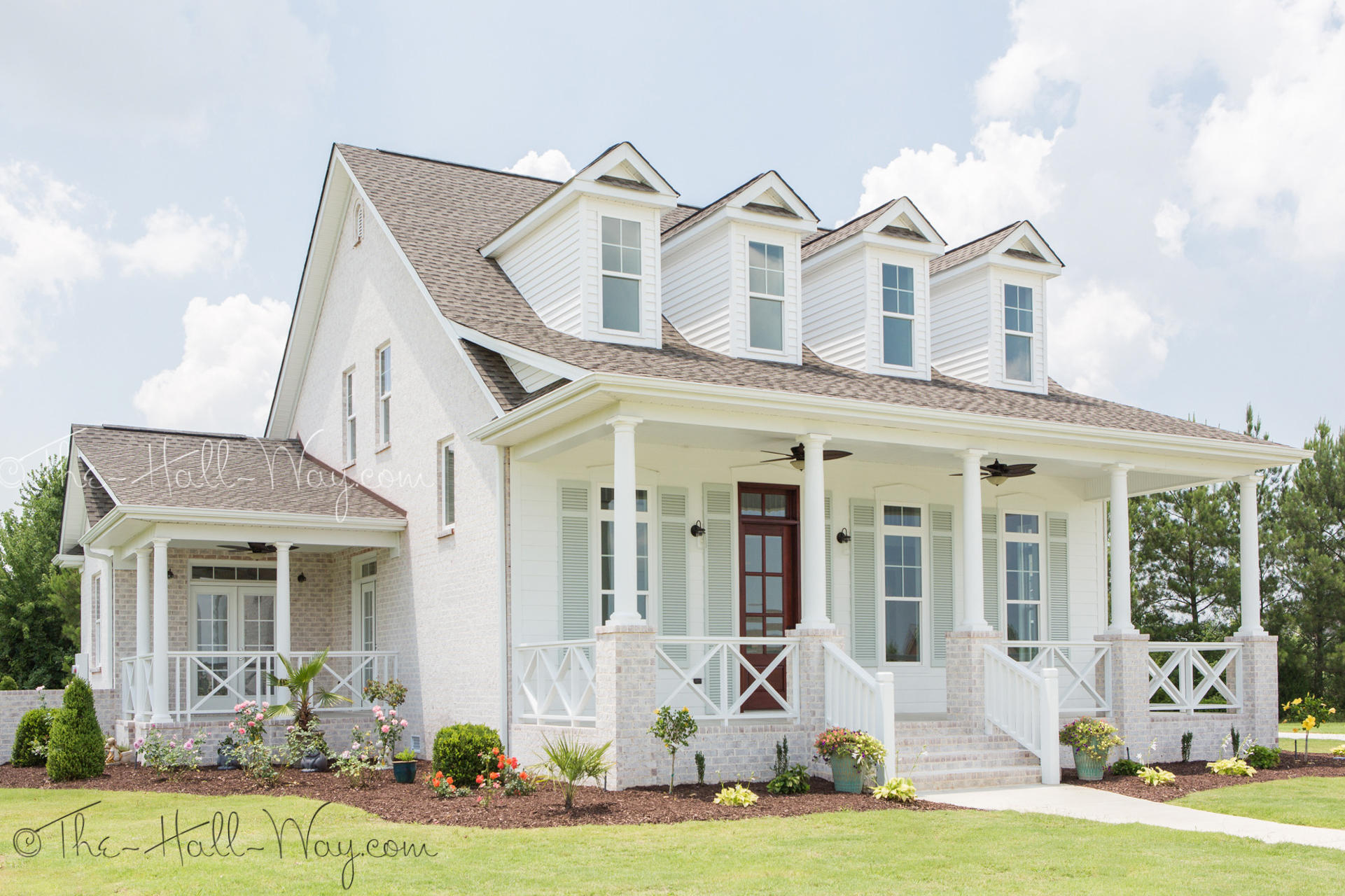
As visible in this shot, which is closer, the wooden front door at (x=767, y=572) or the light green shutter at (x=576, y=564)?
the light green shutter at (x=576, y=564)

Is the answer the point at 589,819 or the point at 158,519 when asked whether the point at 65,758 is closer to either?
the point at 158,519

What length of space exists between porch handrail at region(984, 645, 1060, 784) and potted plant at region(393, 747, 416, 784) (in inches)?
253

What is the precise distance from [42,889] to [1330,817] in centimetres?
1026

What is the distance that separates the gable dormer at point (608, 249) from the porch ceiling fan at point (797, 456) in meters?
1.97

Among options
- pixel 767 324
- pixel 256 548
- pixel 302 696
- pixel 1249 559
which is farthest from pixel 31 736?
pixel 1249 559

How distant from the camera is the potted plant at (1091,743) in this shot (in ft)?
43.7

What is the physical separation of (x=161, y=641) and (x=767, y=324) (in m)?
8.86

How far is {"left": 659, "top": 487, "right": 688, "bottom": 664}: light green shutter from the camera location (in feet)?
48.6

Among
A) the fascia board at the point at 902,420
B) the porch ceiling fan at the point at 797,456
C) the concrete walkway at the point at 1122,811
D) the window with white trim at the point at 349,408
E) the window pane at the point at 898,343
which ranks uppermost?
the window pane at the point at 898,343

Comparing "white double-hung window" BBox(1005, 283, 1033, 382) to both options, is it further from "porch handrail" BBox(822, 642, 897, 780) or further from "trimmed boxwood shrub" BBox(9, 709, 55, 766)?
"trimmed boxwood shrub" BBox(9, 709, 55, 766)

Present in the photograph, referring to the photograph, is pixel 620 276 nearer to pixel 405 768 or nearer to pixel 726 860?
pixel 405 768

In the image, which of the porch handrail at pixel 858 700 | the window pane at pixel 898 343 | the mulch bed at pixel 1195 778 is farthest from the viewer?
the window pane at pixel 898 343

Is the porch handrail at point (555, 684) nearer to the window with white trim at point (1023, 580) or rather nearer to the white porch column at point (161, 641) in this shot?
the white porch column at point (161, 641)

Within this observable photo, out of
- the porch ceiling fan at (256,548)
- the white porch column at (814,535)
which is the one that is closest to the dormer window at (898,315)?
the white porch column at (814,535)
